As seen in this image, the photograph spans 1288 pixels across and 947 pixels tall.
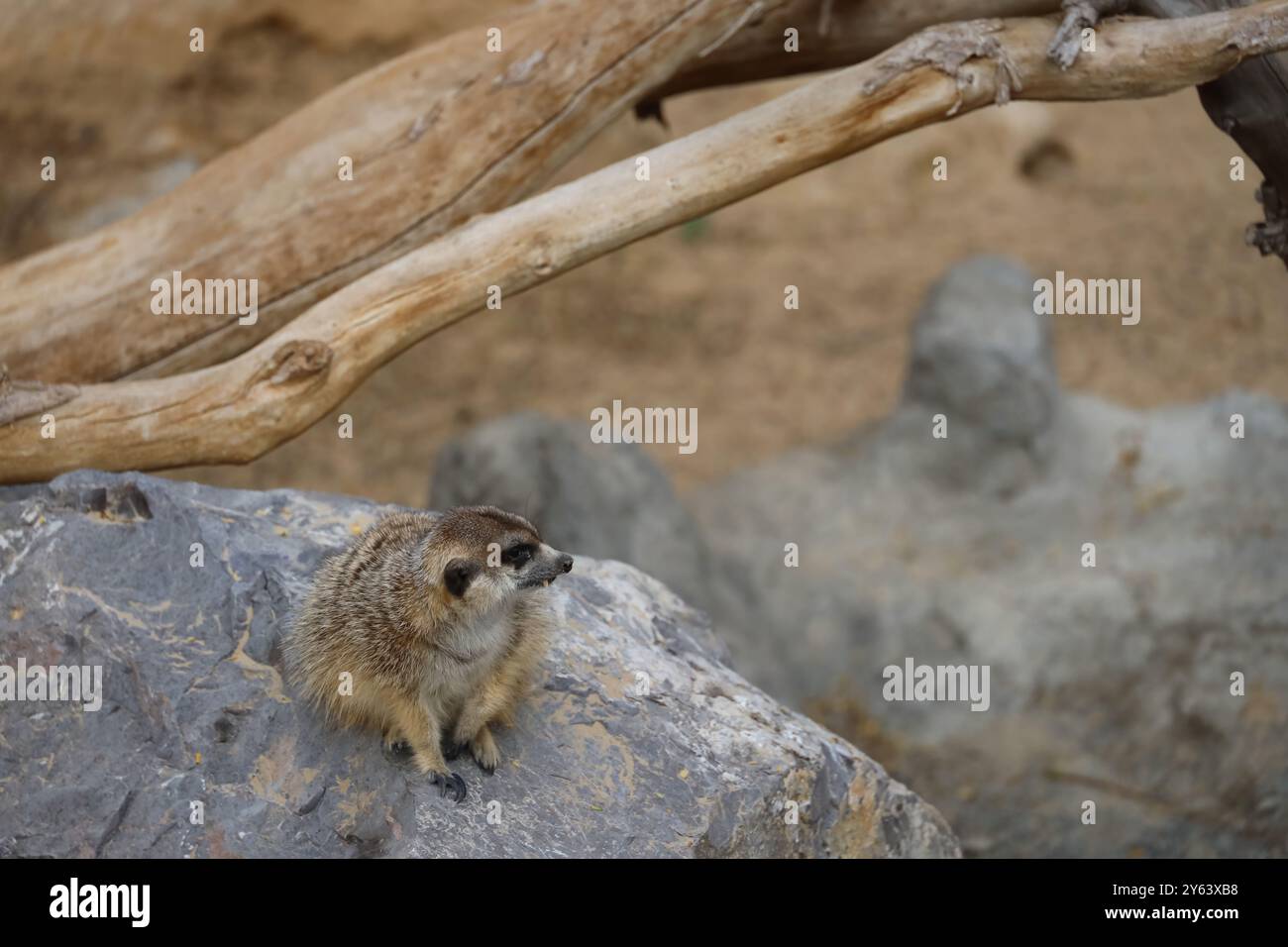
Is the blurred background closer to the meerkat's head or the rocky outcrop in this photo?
the rocky outcrop

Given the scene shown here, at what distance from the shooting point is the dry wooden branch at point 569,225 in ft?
15.3

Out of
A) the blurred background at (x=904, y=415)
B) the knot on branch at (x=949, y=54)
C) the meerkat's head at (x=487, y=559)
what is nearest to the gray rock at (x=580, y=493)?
the blurred background at (x=904, y=415)

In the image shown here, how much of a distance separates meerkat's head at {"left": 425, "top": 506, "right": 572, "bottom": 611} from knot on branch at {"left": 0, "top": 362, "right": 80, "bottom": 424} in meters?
1.81

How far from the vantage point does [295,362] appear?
464cm

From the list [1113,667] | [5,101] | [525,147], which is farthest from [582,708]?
[5,101]

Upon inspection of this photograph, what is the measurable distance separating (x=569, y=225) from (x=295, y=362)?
1062mm

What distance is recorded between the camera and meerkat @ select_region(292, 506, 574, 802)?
3.65 m

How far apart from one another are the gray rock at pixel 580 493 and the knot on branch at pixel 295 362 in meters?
2.21

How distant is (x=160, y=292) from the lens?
5395 mm
